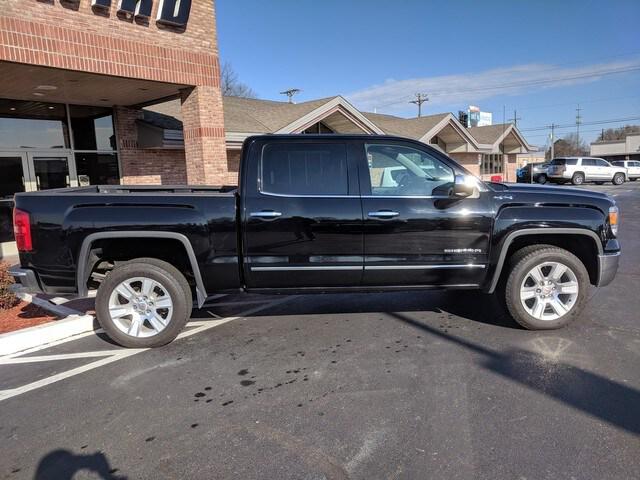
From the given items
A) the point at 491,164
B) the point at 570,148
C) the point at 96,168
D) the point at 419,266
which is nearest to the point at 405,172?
the point at 419,266

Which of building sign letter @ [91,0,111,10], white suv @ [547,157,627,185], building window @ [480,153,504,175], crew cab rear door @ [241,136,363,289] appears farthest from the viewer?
white suv @ [547,157,627,185]

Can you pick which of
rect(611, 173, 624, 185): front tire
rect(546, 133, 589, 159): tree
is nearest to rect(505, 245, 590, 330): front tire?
rect(611, 173, 624, 185): front tire

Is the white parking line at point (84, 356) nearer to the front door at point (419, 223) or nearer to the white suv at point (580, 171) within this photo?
the front door at point (419, 223)

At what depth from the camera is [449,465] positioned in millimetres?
2689

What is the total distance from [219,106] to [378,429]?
371 inches

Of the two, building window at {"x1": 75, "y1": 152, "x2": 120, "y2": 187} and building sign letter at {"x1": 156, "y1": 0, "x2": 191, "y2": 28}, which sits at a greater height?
building sign letter at {"x1": 156, "y1": 0, "x2": 191, "y2": 28}

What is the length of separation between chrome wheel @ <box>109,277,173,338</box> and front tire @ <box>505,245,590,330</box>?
333cm

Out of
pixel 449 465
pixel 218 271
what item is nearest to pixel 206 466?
pixel 449 465

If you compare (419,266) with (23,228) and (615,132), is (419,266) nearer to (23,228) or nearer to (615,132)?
(23,228)

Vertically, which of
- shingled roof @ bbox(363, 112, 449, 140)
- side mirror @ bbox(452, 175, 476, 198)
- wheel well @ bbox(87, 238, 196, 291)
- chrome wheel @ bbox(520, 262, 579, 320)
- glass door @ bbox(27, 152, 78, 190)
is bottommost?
chrome wheel @ bbox(520, 262, 579, 320)

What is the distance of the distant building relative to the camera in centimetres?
7300

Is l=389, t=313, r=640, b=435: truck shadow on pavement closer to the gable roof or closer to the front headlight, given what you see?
the front headlight

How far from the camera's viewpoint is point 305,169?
4.61 metres

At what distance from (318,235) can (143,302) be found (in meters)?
1.77
